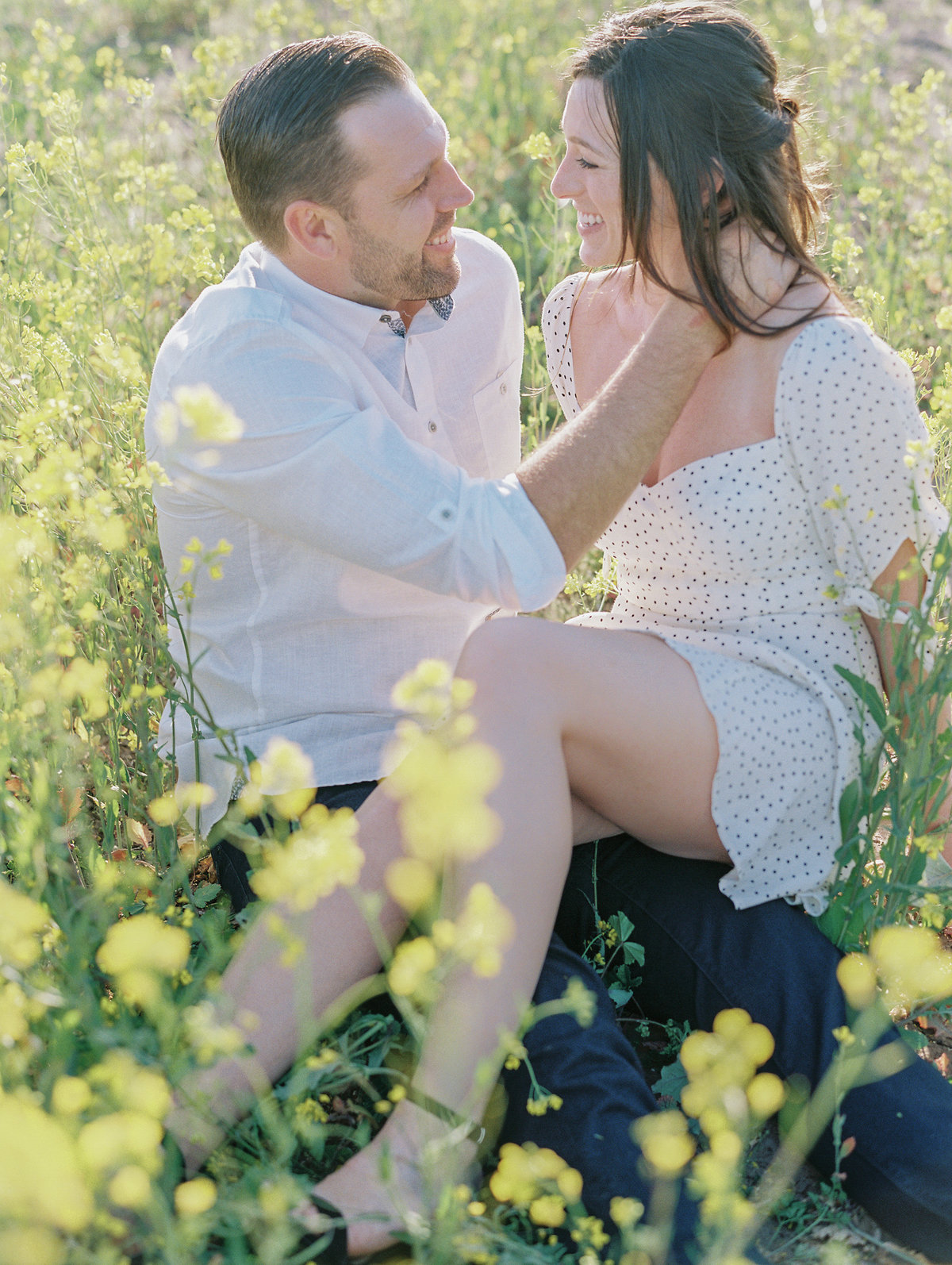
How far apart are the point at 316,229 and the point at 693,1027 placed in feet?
4.41

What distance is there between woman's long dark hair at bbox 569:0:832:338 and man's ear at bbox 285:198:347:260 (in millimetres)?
449

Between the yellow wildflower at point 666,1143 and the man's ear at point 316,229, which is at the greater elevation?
the man's ear at point 316,229

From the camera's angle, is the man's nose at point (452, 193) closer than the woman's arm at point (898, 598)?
No

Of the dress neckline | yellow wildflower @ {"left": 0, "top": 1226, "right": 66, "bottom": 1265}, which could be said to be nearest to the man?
the dress neckline

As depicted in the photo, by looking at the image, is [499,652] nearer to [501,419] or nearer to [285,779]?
[285,779]

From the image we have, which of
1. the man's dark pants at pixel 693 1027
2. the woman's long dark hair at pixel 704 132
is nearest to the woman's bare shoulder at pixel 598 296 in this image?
the woman's long dark hair at pixel 704 132

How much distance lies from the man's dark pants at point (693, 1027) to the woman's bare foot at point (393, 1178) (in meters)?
0.16

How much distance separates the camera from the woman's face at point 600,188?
1837mm

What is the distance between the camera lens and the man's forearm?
5.59ft

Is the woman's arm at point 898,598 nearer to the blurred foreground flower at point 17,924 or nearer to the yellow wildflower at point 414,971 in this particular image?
the yellow wildflower at point 414,971

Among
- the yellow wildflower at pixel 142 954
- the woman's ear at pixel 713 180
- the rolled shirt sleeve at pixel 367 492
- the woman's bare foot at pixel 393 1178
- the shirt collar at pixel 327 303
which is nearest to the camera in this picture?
the yellow wildflower at pixel 142 954

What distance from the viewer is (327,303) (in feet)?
6.29

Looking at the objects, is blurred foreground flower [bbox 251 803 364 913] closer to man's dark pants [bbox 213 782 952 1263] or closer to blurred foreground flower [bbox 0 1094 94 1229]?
blurred foreground flower [bbox 0 1094 94 1229]

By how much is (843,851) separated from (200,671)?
1.02 meters
